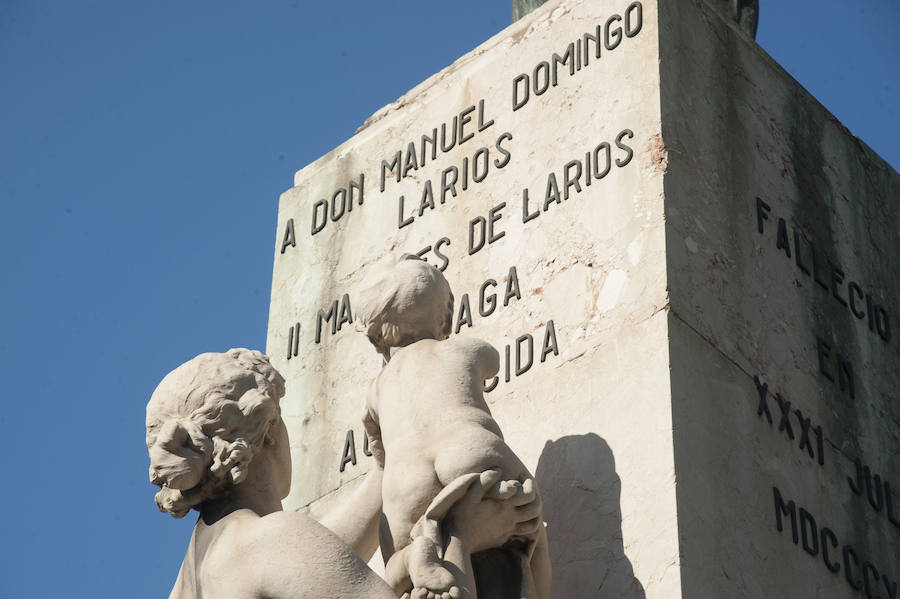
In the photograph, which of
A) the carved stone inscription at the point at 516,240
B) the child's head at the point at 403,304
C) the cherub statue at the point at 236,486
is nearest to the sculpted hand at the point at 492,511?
the cherub statue at the point at 236,486

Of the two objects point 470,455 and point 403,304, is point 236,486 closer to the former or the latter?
point 470,455

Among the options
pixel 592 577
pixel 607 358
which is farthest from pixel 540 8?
pixel 592 577

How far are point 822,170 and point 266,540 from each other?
3.95m

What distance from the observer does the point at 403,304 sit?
7.25 metres

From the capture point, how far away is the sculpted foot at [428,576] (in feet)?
20.8

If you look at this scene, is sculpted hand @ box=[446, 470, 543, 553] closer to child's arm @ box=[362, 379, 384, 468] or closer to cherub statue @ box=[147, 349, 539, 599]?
cherub statue @ box=[147, 349, 539, 599]

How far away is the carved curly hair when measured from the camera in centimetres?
666

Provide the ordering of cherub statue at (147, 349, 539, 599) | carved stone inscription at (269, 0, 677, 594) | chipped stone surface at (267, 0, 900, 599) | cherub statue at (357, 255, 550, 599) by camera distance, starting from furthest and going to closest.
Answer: carved stone inscription at (269, 0, 677, 594), chipped stone surface at (267, 0, 900, 599), cherub statue at (357, 255, 550, 599), cherub statue at (147, 349, 539, 599)

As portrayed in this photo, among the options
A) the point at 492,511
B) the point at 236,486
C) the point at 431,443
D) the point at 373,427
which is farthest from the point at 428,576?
the point at 373,427

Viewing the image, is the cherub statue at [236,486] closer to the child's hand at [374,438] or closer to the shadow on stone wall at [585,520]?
the child's hand at [374,438]

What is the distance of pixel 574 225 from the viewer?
328 inches

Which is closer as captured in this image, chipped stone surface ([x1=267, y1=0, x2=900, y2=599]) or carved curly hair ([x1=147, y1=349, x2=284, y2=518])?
carved curly hair ([x1=147, y1=349, x2=284, y2=518])

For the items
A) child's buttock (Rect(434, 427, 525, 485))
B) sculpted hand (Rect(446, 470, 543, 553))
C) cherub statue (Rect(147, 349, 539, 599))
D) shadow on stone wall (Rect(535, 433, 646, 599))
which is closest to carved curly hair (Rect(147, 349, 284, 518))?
cherub statue (Rect(147, 349, 539, 599))

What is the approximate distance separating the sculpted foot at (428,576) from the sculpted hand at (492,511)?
0.60 feet
